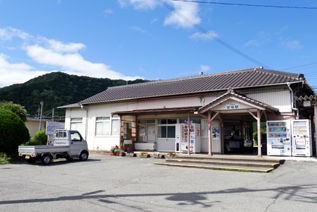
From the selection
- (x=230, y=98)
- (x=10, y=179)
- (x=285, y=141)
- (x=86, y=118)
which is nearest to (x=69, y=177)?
(x=10, y=179)

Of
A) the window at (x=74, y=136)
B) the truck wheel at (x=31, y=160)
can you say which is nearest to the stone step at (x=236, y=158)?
the window at (x=74, y=136)

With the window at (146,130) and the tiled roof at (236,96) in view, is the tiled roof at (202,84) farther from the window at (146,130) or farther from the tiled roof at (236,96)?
the window at (146,130)

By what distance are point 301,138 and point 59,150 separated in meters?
12.4

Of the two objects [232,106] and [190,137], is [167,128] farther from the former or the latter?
[232,106]

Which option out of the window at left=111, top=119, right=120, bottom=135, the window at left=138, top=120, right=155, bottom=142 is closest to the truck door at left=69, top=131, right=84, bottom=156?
the window at left=111, top=119, right=120, bottom=135

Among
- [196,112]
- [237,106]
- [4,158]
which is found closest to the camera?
[237,106]

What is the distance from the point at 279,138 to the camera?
1390 cm

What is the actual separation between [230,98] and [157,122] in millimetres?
6590

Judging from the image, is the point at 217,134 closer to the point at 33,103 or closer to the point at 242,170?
the point at 242,170

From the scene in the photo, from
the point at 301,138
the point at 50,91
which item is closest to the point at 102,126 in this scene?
the point at 301,138

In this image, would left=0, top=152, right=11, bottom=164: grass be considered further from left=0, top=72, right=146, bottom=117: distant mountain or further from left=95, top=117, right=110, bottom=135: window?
left=0, top=72, right=146, bottom=117: distant mountain

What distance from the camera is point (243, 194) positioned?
24.6ft

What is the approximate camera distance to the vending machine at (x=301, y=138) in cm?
1303

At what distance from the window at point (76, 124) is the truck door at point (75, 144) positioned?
728 centimetres
